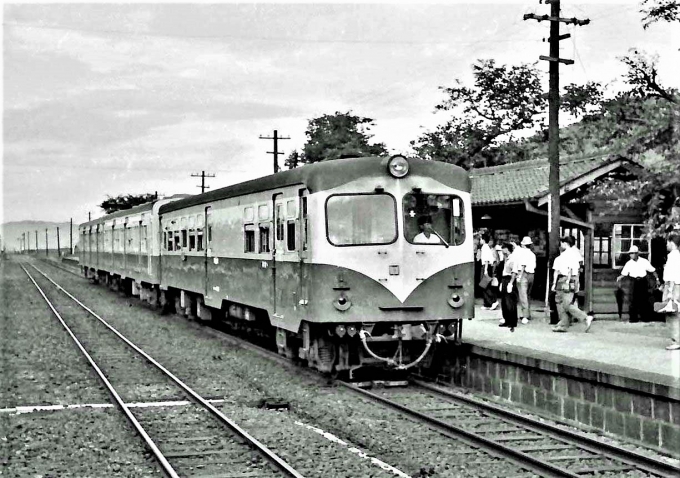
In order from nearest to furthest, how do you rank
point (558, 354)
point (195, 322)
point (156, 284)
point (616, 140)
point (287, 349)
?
point (558, 354) → point (287, 349) → point (616, 140) → point (195, 322) → point (156, 284)

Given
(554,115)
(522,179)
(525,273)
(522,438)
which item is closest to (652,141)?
(554,115)

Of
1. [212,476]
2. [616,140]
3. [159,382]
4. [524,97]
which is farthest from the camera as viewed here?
[524,97]

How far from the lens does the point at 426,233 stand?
11.8 meters

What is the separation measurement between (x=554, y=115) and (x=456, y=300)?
5.73 m

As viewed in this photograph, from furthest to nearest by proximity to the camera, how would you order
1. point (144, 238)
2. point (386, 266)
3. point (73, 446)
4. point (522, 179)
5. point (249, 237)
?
point (144, 238), point (522, 179), point (249, 237), point (386, 266), point (73, 446)

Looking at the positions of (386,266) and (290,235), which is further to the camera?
(290,235)

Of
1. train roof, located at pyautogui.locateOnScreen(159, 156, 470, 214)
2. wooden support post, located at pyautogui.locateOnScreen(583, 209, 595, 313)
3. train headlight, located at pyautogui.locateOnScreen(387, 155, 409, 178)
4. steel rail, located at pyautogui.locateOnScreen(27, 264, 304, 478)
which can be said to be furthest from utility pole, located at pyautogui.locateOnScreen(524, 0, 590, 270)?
steel rail, located at pyautogui.locateOnScreen(27, 264, 304, 478)

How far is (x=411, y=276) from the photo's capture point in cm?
1160

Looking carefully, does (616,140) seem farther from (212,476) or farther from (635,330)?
(212,476)

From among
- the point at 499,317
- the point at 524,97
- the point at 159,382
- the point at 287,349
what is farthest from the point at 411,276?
the point at 524,97

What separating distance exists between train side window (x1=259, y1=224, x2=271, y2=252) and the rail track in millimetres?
3044

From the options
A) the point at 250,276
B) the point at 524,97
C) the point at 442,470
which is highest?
the point at 524,97

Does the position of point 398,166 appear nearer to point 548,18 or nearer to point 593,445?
point 593,445

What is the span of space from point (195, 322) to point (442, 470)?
13.9m
